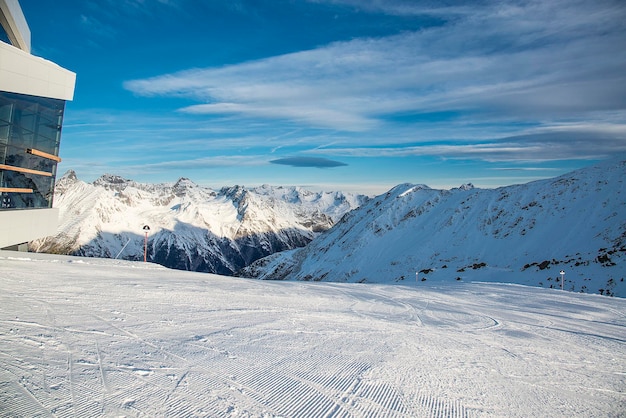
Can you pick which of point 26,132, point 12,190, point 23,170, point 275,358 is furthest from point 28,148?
point 275,358

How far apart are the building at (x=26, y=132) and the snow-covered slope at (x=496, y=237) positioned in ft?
101

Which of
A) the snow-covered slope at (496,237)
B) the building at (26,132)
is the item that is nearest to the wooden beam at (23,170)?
the building at (26,132)

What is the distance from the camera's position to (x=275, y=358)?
6.80 meters

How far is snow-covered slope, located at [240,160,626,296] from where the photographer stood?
128ft

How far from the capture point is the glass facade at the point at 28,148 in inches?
632

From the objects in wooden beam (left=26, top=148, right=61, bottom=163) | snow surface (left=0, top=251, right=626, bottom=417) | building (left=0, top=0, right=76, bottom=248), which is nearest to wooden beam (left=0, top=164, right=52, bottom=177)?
building (left=0, top=0, right=76, bottom=248)

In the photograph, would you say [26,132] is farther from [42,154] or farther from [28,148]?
[42,154]

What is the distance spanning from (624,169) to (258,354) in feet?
214

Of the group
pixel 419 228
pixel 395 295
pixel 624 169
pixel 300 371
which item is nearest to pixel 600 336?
pixel 395 295

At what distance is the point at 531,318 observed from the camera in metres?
13.1

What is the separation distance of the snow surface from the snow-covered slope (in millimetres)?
27415

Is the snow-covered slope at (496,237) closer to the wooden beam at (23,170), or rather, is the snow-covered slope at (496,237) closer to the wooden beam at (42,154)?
the wooden beam at (42,154)

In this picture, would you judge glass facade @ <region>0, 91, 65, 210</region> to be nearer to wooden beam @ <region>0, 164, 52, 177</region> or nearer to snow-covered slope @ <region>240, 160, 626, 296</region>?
wooden beam @ <region>0, 164, 52, 177</region>

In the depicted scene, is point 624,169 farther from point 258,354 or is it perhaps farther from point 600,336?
point 258,354
